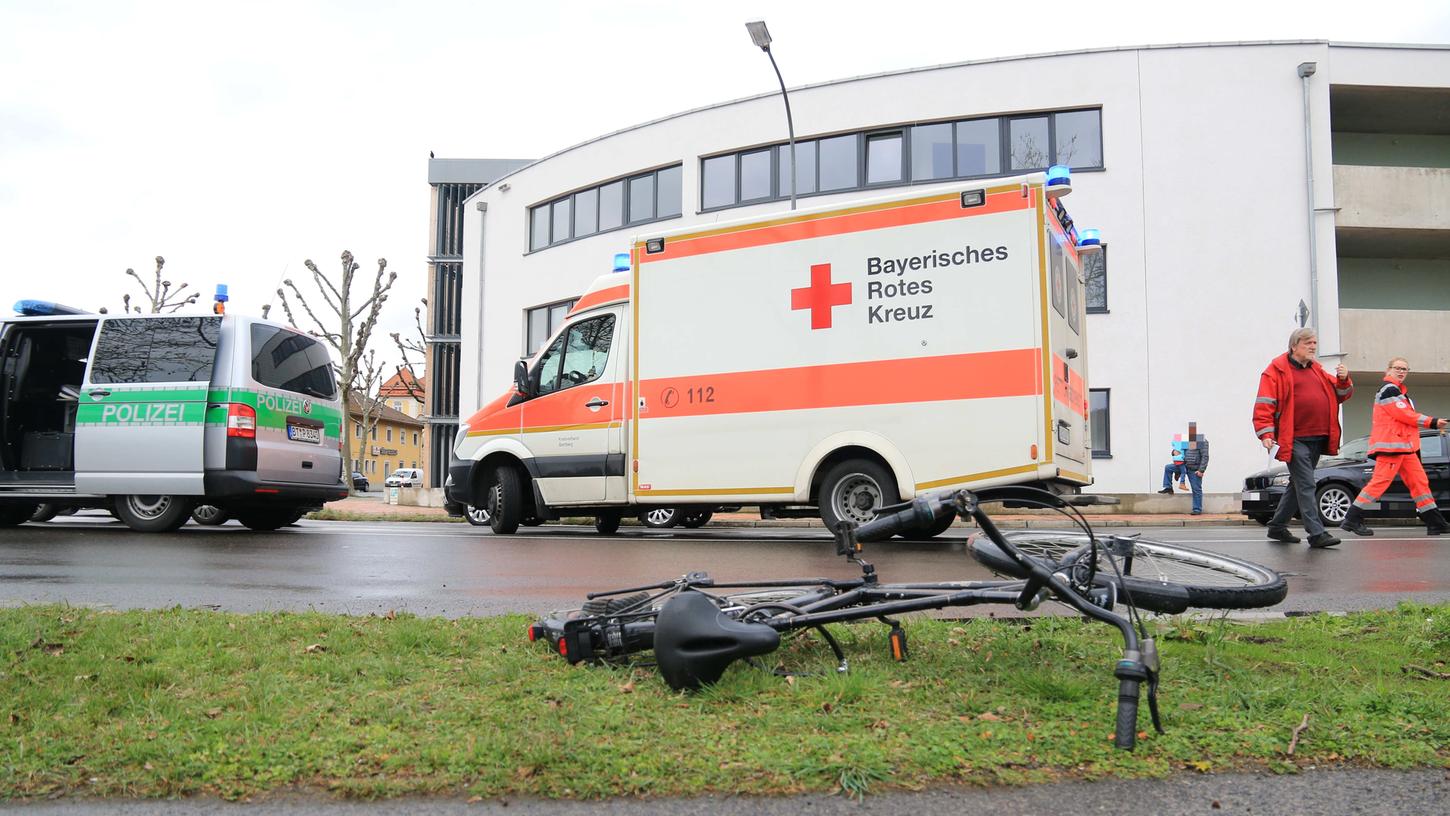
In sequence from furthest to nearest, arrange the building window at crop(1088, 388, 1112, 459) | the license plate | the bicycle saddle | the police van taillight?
the building window at crop(1088, 388, 1112, 459)
the license plate
the police van taillight
the bicycle saddle

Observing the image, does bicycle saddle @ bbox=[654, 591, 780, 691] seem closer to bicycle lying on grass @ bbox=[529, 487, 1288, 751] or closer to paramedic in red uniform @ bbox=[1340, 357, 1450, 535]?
bicycle lying on grass @ bbox=[529, 487, 1288, 751]

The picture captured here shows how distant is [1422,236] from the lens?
22266 millimetres

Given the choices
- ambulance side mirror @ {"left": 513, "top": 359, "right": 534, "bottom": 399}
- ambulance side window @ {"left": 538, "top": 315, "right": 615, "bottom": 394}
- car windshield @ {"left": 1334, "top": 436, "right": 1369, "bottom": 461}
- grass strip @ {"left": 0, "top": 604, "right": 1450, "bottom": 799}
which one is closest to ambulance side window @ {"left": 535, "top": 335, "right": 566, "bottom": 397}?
ambulance side window @ {"left": 538, "top": 315, "right": 615, "bottom": 394}

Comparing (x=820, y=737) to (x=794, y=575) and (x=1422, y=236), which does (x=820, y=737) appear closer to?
(x=794, y=575)

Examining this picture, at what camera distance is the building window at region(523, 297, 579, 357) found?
91.8ft

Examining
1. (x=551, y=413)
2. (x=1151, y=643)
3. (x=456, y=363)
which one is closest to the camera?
(x=1151, y=643)

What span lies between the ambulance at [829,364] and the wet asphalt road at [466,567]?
2.29ft

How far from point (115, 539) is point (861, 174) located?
57.5 ft

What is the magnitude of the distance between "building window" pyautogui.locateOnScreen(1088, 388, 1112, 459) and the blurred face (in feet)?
41.4

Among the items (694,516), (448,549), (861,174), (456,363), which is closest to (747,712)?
(448,549)

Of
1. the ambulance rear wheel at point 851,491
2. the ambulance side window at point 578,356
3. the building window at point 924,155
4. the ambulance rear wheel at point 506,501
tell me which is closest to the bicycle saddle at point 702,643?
the ambulance rear wheel at point 851,491

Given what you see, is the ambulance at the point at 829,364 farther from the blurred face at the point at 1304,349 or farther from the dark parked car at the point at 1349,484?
the dark parked car at the point at 1349,484

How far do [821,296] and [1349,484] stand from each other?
936 centimetres

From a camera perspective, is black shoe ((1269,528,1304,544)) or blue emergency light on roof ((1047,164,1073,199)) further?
black shoe ((1269,528,1304,544))
